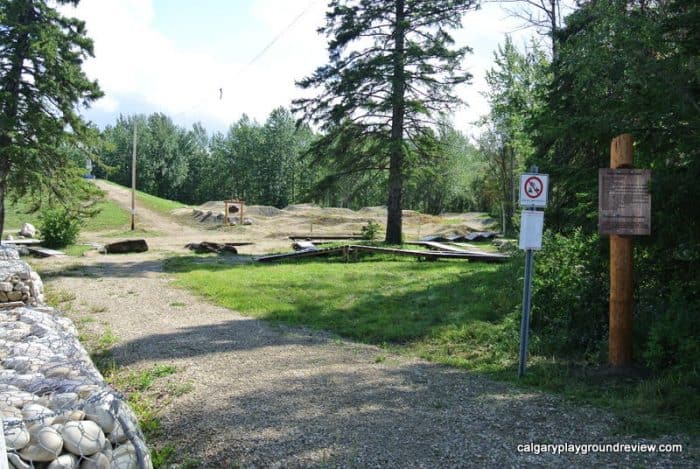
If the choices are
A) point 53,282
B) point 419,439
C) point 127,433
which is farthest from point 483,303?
point 53,282

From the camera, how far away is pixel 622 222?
6.05 m

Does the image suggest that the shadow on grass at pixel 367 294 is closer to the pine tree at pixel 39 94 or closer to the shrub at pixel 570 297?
the shrub at pixel 570 297

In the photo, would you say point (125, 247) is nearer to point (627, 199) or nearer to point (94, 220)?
point (94, 220)

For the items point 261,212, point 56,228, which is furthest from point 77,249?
point 261,212

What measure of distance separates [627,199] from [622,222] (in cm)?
25

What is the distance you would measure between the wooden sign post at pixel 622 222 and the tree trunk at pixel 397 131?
14.2m

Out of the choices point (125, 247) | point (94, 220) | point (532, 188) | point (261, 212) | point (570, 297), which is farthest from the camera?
point (261, 212)

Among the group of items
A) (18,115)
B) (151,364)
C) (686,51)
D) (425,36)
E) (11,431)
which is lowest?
(151,364)

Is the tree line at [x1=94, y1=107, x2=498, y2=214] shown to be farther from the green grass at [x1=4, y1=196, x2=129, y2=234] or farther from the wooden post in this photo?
the wooden post

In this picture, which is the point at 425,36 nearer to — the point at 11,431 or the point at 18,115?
the point at 18,115

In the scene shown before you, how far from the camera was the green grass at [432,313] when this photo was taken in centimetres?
522

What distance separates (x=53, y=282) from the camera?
1334 cm

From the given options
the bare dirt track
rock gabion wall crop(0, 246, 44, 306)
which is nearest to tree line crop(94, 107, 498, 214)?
rock gabion wall crop(0, 246, 44, 306)

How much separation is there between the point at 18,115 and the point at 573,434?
1835cm
